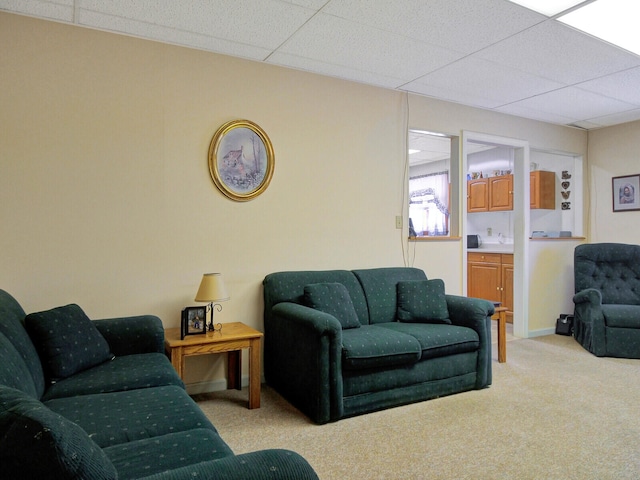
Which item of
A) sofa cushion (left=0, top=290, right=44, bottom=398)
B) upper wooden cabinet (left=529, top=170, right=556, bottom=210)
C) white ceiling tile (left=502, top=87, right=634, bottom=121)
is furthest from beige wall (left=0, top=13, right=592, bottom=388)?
upper wooden cabinet (left=529, top=170, right=556, bottom=210)

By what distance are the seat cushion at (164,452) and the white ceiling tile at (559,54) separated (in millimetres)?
2996

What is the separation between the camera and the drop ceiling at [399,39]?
2.54 meters

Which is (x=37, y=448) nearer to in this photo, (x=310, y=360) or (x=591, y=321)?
(x=310, y=360)

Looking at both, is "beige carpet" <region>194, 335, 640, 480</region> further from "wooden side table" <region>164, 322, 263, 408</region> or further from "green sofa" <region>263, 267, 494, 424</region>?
"wooden side table" <region>164, 322, 263, 408</region>

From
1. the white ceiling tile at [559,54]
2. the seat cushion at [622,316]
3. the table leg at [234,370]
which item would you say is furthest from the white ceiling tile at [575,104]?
the table leg at [234,370]

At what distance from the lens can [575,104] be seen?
14.3 feet

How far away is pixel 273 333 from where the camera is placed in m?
3.20

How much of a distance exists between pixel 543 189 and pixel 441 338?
375cm

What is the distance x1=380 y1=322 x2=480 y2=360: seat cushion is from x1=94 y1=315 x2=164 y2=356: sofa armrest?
1.62 metres

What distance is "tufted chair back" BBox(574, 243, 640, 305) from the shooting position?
4555 mm

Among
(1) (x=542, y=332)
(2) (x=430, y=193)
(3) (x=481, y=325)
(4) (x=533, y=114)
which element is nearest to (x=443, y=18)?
(3) (x=481, y=325)

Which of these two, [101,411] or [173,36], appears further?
[173,36]

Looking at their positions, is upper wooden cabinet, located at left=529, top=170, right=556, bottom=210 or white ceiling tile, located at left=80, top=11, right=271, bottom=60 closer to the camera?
white ceiling tile, located at left=80, top=11, right=271, bottom=60

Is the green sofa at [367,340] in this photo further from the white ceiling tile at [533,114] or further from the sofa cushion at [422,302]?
the white ceiling tile at [533,114]
